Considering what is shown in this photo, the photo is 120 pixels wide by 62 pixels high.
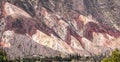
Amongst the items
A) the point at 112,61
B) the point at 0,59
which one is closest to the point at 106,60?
the point at 112,61

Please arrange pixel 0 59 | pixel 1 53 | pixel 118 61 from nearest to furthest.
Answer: pixel 118 61 → pixel 0 59 → pixel 1 53

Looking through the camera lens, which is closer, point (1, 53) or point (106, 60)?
point (106, 60)

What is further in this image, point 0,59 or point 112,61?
point 0,59

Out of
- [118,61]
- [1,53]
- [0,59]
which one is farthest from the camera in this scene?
[1,53]

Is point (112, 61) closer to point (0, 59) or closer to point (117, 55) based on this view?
point (117, 55)

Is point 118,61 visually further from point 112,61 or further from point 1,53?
point 1,53

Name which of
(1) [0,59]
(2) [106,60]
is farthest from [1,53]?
(2) [106,60]

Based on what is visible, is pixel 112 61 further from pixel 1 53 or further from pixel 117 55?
pixel 1 53
